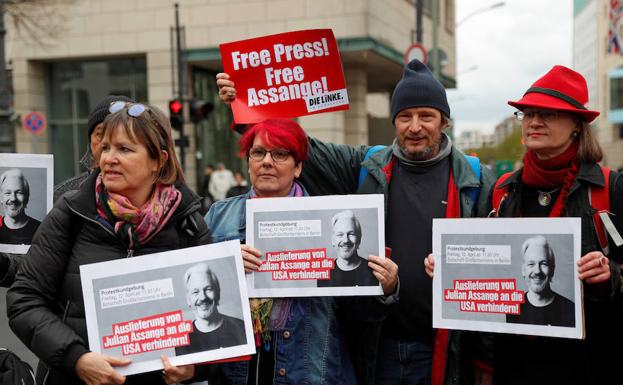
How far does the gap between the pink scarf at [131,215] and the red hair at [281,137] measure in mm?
590

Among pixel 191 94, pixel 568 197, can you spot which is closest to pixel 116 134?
pixel 568 197

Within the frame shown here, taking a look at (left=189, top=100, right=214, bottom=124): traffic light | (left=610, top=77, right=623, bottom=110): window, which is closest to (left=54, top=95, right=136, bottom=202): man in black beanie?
(left=189, top=100, right=214, bottom=124): traffic light

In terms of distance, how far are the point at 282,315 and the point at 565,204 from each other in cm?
128

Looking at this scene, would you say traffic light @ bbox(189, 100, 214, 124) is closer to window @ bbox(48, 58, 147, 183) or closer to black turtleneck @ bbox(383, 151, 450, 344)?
window @ bbox(48, 58, 147, 183)

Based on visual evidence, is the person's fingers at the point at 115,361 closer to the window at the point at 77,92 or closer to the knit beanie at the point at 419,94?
the knit beanie at the point at 419,94

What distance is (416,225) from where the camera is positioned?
3.16m

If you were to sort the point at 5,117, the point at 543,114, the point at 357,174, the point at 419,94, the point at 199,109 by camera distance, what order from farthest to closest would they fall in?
the point at 199,109 → the point at 5,117 → the point at 357,174 → the point at 419,94 → the point at 543,114

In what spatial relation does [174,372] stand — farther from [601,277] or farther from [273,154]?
[601,277]

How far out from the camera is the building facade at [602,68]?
70.2 metres

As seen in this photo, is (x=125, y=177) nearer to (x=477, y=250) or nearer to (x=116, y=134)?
(x=116, y=134)

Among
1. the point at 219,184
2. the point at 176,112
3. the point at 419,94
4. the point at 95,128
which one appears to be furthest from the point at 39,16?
the point at 419,94

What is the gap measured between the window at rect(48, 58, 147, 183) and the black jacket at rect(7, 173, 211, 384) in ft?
69.4

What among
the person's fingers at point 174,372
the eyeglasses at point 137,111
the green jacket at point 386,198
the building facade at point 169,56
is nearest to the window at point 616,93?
the building facade at point 169,56

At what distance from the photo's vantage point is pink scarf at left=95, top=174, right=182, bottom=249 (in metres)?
2.53
